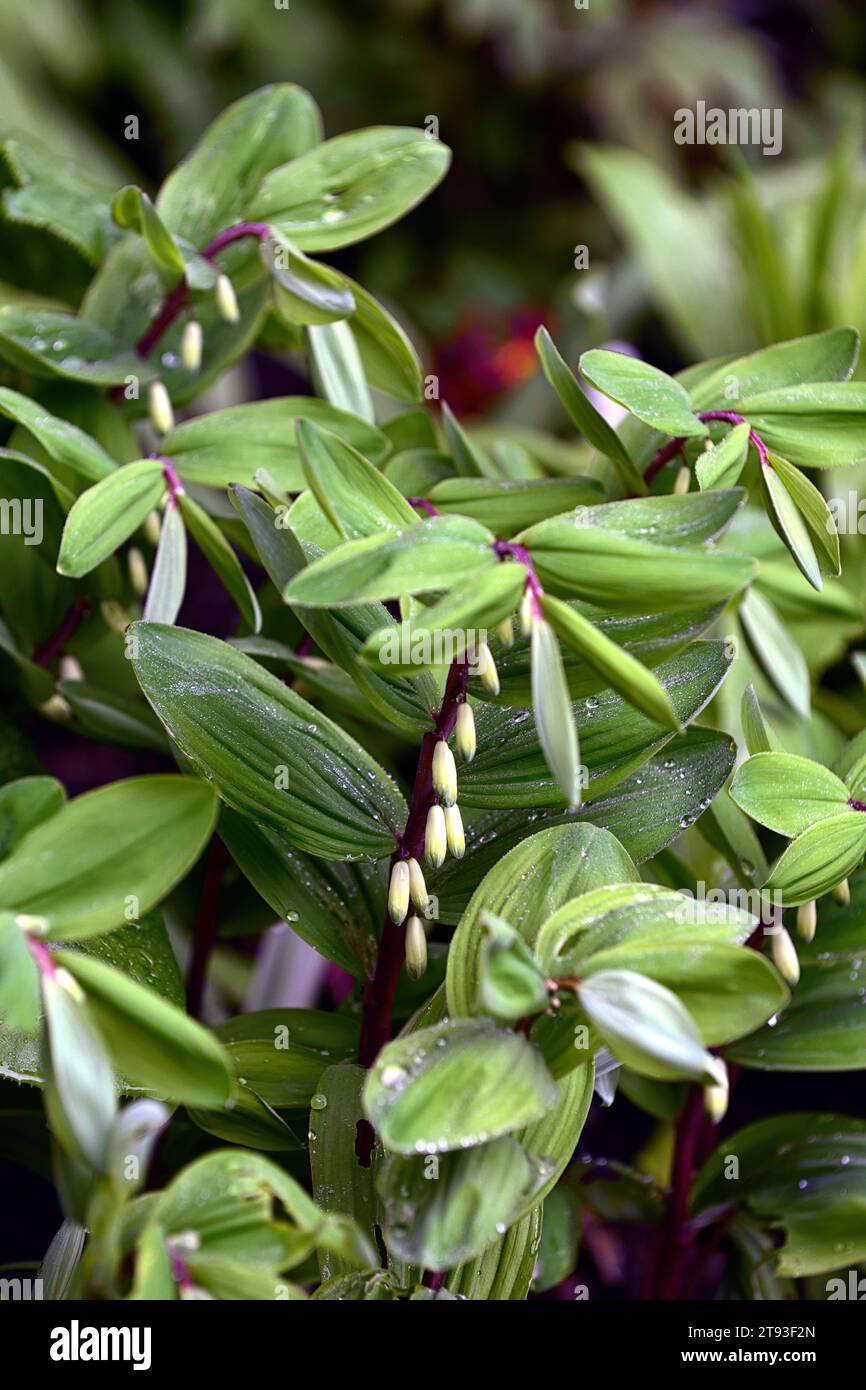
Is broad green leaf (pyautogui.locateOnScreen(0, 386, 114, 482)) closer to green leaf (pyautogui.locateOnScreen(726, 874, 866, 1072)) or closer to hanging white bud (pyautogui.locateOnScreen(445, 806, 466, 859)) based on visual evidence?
hanging white bud (pyautogui.locateOnScreen(445, 806, 466, 859))

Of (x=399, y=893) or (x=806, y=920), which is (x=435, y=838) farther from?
(x=806, y=920)

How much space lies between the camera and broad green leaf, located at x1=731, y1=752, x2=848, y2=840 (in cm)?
39

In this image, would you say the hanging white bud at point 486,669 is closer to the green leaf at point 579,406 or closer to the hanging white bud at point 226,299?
the green leaf at point 579,406

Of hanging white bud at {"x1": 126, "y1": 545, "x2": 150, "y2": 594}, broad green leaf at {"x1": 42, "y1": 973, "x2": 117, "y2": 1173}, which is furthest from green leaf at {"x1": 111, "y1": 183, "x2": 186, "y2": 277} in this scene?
broad green leaf at {"x1": 42, "y1": 973, "x2": 117, "y2": 1173}

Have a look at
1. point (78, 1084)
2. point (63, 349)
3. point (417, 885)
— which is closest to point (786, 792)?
point (417, 885)

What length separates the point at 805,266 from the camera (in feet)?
3.77

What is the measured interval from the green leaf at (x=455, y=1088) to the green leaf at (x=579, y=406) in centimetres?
22

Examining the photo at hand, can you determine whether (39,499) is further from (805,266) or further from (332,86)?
(332,86)

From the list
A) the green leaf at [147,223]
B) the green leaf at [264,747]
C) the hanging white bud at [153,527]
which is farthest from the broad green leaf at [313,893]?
the green leaf at [147,223]

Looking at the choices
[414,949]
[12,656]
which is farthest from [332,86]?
[414,949]

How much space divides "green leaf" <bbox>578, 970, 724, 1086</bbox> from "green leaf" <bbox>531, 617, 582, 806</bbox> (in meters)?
0.05

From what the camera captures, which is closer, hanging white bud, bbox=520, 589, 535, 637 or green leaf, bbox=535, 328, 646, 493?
hanging white bud, bbox=520, 589, 535, 637

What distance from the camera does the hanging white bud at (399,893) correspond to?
15.1 inches
